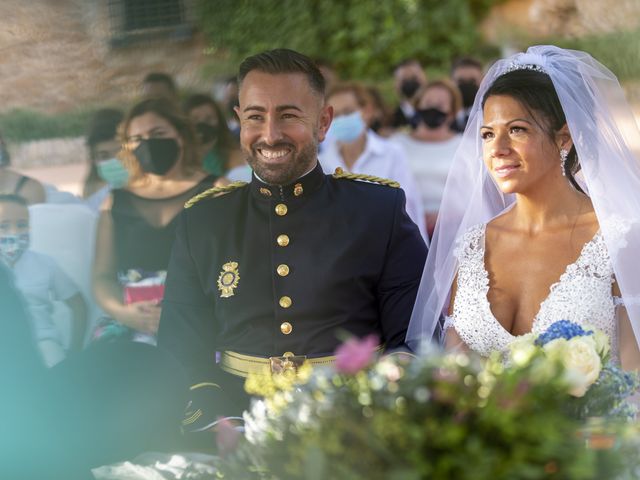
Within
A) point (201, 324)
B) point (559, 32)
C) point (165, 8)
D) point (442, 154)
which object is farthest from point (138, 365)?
point (559, 32)

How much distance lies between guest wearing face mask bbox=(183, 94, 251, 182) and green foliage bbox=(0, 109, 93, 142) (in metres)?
0.52

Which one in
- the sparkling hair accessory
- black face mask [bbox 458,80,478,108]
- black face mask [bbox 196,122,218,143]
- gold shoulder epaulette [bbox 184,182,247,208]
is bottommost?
gold shoulder epaulette [bbox 184,182,247,208]

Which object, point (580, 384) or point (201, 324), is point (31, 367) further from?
point (580, 384)

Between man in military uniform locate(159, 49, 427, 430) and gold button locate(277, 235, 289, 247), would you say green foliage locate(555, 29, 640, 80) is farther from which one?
gold button locate(277, 235, 289, 247)

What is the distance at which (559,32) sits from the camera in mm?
10227

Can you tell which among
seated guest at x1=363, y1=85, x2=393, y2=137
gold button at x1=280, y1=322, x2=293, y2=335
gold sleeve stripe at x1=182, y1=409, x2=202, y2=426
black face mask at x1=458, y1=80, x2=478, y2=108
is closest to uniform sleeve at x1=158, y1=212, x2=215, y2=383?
gold sleeve stripe at x1=182, y1=409, x2=202, y2=426

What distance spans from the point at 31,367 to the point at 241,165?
265cm

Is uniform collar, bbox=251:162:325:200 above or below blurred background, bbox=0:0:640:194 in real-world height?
below

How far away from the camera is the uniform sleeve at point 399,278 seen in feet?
9.34

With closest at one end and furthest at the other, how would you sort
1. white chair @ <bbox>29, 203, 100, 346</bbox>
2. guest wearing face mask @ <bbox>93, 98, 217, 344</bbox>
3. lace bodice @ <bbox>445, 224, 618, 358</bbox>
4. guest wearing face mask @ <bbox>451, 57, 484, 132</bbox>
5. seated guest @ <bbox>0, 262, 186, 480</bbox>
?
seated guest @ <bbox>0, 262, 186, 480</bbox>
lace bodice @ <bbox>445, 224, 618, 358</bbox>
guest wearing face mask @ <bbox>93, 98, 217, 344</bbox>
white chair @ <bbox>29, 203, 100, 346</bbox>
guest wearing face mask @ <bbox>451, 57, 484, 132</bbox>

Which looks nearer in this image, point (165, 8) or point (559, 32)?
point (165, 8)

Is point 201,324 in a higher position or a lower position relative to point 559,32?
lower

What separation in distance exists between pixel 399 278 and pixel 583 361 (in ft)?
3.45

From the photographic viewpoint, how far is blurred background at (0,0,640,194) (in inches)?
177
